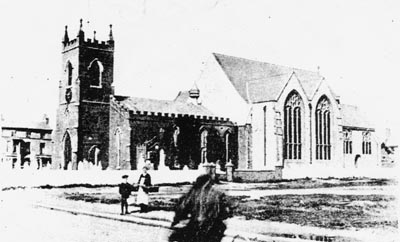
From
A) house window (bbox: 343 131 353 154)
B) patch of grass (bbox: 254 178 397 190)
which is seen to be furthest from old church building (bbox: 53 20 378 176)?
house window (bbox: 343 131 353 154)

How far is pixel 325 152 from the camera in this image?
146ft

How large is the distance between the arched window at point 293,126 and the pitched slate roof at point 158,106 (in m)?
6.35

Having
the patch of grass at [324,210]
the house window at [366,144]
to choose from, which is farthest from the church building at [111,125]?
the house window at [366,144]

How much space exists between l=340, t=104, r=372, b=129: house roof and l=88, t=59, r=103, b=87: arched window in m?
26.5

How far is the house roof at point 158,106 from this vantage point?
36.2m

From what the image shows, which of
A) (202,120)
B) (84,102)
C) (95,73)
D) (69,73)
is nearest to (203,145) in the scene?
(202,120)

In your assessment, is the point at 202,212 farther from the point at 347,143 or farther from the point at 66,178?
the point at 347,143

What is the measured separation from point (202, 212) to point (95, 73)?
103ft

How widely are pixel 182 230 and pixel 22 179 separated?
15430 millimetres

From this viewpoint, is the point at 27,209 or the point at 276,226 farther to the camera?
the point at 27,209

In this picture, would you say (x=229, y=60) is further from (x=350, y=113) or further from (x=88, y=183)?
(x=88, y=183)

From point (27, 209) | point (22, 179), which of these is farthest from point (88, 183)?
point (27, 209)

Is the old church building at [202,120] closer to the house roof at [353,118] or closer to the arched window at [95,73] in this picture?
the arched window at [95,73]

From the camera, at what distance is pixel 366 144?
53.2 metres
